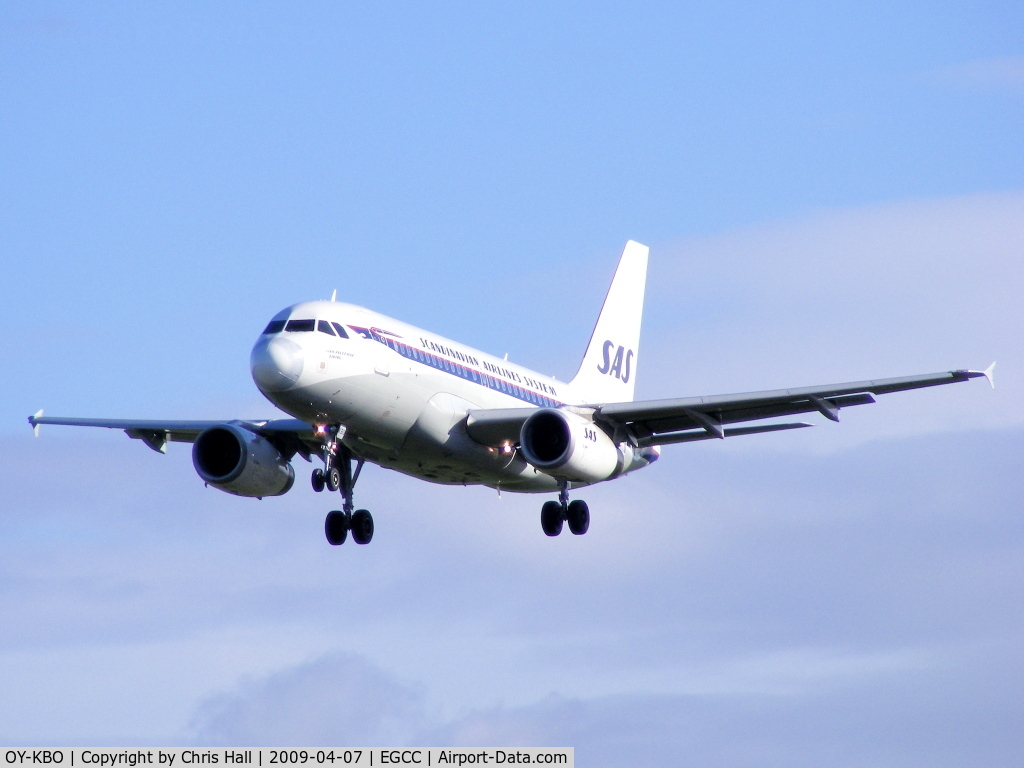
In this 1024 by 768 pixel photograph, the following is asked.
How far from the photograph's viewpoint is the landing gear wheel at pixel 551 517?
48656 mm

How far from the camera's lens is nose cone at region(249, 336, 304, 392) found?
40344 mm

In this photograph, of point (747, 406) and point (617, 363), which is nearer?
point (747, 406)

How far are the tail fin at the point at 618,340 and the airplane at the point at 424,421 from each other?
542cm

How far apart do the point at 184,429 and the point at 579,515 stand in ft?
36.4

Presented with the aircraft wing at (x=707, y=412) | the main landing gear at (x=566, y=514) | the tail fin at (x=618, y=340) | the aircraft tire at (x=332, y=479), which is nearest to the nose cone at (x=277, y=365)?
the aircraft tire at (x=332, y=479)

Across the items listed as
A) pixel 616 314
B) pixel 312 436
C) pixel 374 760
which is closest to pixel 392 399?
pixel 312 436

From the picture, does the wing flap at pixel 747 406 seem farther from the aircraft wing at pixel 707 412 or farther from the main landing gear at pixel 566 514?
the main landing gear at pixel 566 514

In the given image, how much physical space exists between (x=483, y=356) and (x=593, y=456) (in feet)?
14.0

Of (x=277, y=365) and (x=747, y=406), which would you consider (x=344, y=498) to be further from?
(x=747, y=406)

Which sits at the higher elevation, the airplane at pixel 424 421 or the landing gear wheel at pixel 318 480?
the airplane at pixel 424 421

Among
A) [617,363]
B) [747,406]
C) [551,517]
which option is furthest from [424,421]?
[617,363]

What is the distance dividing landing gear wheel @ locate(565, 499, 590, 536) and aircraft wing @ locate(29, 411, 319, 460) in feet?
23.3

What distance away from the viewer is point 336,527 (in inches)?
1833
